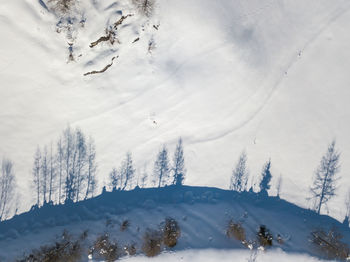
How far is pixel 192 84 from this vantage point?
315 inches

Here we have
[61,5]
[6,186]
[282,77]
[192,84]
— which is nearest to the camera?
[61,5]

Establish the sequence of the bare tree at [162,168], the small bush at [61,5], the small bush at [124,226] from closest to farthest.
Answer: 1. the small bush at [61,5]
2. the small bush at [124,226]
3. the bare tree at [162,168]

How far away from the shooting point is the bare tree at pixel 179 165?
818 centimetres

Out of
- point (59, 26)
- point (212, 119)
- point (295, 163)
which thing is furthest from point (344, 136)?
point (59, 26)

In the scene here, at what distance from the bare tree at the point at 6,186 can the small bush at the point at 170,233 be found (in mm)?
4432

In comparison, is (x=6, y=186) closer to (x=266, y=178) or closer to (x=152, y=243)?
(x=152, y=243)

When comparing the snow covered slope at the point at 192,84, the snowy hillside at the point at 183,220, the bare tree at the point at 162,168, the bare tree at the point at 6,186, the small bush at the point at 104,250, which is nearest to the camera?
the snow covered slope at the point at 192,84

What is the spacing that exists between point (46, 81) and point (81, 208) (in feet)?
12.2

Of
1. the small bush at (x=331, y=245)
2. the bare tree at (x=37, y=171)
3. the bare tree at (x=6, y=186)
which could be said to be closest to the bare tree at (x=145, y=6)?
the bare tree at (x=37, y=171)

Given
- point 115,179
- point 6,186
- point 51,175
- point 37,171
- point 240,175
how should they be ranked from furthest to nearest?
point 240,175 → point 115,179 → point 51,175 → point 37,171 → point 6,186

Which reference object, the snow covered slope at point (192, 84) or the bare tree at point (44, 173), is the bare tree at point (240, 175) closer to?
the snow covered slope at point (192, 84)

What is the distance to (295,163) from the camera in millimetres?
8289

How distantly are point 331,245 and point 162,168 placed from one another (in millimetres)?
5385

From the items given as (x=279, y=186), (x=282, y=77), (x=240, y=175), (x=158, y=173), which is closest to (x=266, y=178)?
(x=279, y=186)
